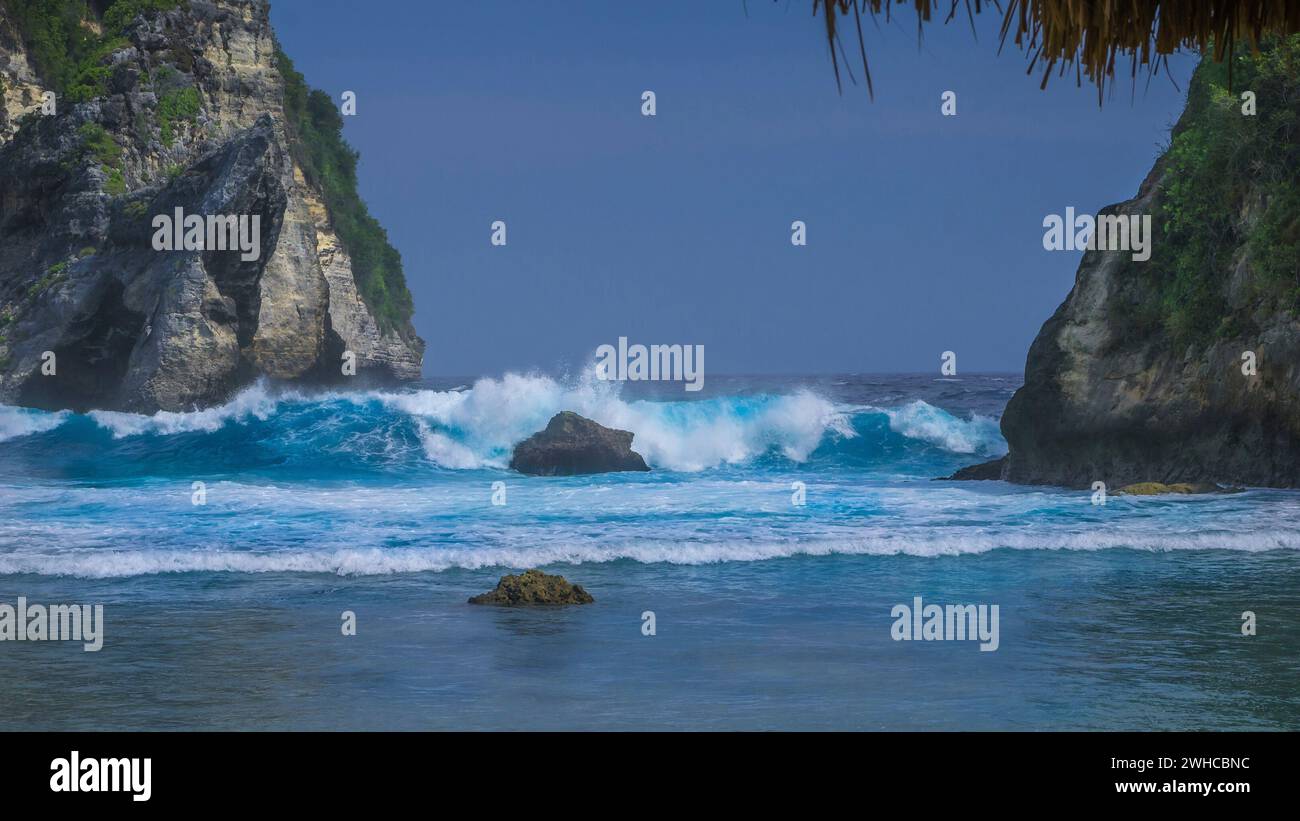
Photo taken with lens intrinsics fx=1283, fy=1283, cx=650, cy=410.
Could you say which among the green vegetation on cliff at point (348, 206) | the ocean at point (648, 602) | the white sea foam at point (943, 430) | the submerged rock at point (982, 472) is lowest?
the ocean at point (648, 602)

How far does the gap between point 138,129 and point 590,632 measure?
43.6 metres

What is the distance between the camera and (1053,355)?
74.5ft

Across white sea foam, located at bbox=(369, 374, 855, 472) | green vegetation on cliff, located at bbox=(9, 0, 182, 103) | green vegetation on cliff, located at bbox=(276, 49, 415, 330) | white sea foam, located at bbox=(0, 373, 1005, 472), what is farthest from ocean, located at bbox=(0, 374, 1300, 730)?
green vegetation on cliff, located at bbox=(276, 49, 415, 330)

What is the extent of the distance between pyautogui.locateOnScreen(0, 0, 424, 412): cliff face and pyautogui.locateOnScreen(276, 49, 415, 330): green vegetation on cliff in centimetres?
2012

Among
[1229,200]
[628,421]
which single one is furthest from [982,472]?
[628,421]

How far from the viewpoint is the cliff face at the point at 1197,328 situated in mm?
19094

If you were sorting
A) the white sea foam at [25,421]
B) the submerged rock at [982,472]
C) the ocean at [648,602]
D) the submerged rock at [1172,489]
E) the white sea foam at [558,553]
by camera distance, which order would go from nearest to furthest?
the ocean at [648,602] → the white sea foam at [558,553] → the submerged rock at [1172,489] → the submerged rock at [982,472] → the white sea foam at [25,421]

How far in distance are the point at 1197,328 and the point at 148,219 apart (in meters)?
33.8

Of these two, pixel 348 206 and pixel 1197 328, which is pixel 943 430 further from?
pixel 348 206

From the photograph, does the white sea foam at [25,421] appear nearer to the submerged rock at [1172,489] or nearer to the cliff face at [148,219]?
the cliff face at [148,219]

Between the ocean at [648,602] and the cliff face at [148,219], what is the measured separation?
1488cm

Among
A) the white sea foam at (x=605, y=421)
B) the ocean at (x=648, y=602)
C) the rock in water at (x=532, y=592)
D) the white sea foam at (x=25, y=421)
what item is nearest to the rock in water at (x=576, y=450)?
the ocean at (x=648, y=602)
